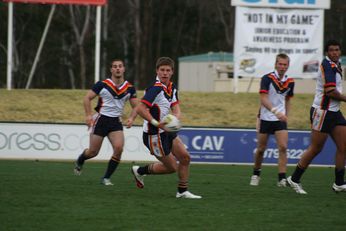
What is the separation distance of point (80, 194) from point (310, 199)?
9.76 feet

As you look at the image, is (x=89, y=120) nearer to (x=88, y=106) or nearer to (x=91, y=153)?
(x=88, y=106)

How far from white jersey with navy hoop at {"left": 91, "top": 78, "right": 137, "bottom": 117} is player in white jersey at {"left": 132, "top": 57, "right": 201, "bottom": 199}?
7.27 feet

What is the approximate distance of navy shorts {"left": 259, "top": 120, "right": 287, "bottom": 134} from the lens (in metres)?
13.2

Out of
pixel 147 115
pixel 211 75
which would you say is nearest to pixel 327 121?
pixel 147 115

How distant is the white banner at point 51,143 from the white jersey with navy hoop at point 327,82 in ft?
32.7

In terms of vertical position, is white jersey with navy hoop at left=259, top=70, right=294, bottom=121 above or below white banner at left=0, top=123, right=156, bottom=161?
→ above

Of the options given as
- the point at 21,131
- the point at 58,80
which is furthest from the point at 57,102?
the point at 58,80

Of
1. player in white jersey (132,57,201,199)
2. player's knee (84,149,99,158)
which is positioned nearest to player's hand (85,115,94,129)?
player's knee (84,149,99,158)

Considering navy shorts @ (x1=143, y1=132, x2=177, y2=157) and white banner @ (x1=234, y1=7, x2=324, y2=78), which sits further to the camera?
white banner @ (x1=234, y1=7, x2=324, y2=78)

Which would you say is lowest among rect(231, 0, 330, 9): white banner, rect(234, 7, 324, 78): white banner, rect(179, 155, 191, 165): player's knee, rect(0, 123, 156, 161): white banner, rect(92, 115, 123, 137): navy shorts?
rect(0, 123, 156, 161): white banner

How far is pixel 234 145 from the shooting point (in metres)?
21.5

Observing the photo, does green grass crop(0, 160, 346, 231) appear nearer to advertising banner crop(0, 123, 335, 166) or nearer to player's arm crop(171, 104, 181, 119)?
player's arm crop(171, 104, 181, 119)

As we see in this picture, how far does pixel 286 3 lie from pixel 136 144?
8.43m

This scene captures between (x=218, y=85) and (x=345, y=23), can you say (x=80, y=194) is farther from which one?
(x=345, y=23)
